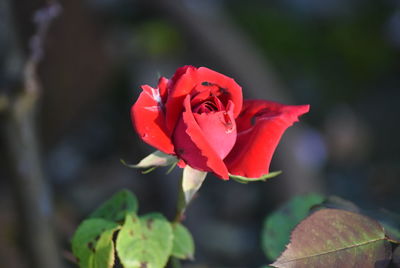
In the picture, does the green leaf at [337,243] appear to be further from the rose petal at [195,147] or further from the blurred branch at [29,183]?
the blurred branch at [29,183]

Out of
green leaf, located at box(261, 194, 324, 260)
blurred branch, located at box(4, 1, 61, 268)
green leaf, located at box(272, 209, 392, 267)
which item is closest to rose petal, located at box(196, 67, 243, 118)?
green leaf, located at box(272, 209, 392, 267)

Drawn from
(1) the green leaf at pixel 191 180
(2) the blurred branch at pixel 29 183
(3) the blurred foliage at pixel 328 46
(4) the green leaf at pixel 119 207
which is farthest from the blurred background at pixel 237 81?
(1) the green leaf at pixel 191 180

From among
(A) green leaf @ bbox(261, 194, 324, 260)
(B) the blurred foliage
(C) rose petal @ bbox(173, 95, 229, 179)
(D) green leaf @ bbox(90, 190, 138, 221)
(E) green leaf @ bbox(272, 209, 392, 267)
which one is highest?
(C) rose petal @ bbox(173, 95, 229, 179)

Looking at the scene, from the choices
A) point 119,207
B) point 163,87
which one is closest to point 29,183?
point 119,207

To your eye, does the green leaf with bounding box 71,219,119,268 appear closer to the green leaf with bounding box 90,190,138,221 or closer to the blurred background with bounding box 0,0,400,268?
the green leaf with bounding box 90,190,138,221

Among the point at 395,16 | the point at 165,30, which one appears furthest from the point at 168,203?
the point at 395,16
